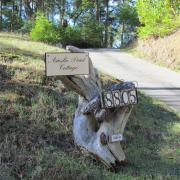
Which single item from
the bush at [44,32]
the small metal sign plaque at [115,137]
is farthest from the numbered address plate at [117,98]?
the bush at [44,32]

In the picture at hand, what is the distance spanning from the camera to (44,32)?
2495 cm

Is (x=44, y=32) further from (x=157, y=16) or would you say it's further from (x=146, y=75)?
(x=146, y=75)

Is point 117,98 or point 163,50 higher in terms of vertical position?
point 117,98

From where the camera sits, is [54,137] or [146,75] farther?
[146,75]

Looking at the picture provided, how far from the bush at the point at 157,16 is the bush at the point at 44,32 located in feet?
16.1

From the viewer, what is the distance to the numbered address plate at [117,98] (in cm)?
646

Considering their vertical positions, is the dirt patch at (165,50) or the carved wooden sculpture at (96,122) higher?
the carved wooden sculpture at (96,122)

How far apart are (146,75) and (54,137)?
11.3m

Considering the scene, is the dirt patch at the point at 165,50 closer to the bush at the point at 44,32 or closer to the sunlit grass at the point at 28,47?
the bush at the point at 44,32

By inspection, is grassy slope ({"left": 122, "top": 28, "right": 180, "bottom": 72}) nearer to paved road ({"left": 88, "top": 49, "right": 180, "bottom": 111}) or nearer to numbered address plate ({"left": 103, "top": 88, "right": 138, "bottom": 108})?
paved road ({"left": 88, "top": 49, "right": 180, "bottom": 111})

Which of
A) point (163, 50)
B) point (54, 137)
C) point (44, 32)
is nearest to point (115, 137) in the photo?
point (54, 137)

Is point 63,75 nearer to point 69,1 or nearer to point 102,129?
point 102,129

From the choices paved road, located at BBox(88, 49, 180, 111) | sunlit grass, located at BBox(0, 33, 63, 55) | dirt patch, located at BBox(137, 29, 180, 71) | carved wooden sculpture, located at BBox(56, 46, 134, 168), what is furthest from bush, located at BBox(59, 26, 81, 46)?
carved wooden sculpture, located at BBox(56, 46, 134, 168)

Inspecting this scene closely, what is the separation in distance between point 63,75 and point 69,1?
3822 centimetres
